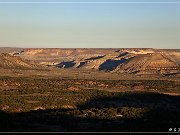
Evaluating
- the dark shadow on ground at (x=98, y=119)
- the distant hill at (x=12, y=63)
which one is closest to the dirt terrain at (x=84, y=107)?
the dark shadow on ground at (x=98, y=119)

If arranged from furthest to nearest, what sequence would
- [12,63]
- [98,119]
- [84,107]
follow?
[12,63] → [84,107] → [98,119]

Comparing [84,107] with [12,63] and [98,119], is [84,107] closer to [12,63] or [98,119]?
[98,119]

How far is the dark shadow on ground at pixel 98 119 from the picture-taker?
193 feet

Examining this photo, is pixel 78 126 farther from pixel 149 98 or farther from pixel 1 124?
pixel 149 98

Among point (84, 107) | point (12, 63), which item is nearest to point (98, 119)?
point (84, 107)

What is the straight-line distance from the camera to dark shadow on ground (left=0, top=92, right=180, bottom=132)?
2311 inches

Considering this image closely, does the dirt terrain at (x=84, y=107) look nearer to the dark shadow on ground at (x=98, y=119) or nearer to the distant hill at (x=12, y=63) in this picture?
the dark shadow on ground at (x=98, y=119)

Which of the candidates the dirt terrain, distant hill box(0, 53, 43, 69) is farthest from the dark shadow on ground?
distant hill box(0, 53, 43, 69)

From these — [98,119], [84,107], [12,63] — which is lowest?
[84,107]

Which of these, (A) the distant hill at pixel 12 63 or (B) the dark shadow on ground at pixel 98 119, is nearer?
(B) the dark shadow on ground at pixel 98 119

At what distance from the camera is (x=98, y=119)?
6862 cm

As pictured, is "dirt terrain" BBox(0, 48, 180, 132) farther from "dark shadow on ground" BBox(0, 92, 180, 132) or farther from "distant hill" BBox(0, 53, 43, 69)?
"distant hill" BBox(0, 53, 43, 69)

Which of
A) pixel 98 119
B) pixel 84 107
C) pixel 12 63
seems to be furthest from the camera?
pixel 12 63

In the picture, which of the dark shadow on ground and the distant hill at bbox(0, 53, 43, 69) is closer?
the dark shadow on ground
